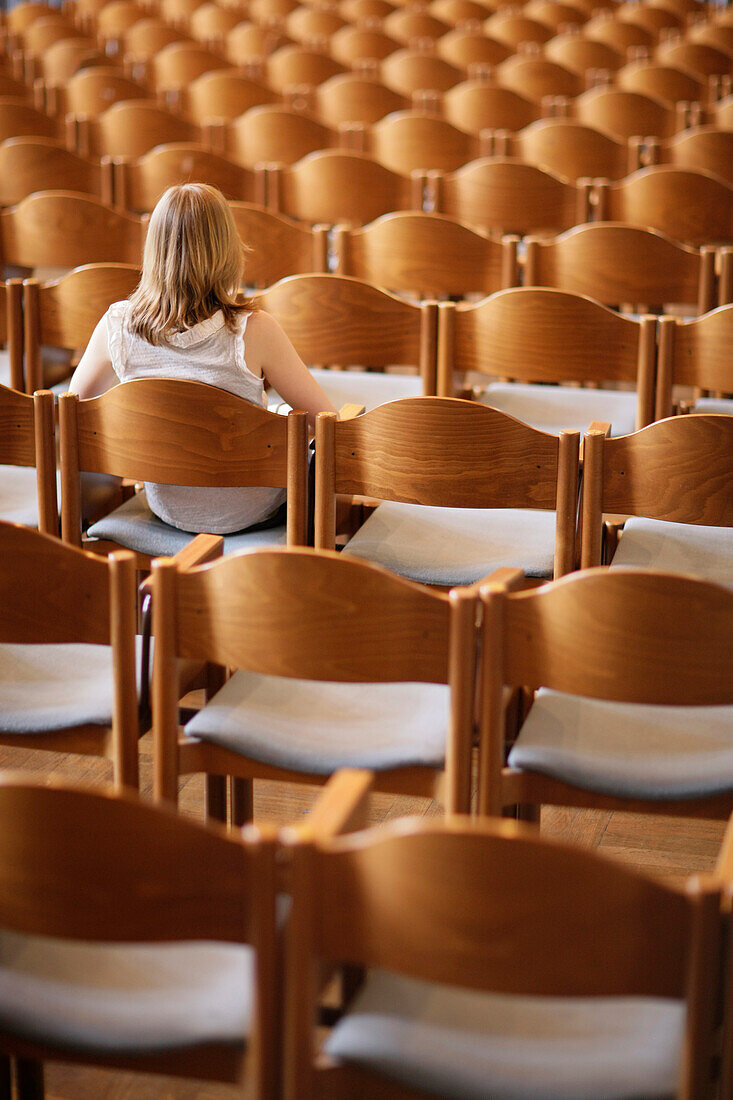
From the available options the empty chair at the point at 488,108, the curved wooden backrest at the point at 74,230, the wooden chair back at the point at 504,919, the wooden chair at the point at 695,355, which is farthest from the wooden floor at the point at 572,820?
the empty chair at the point at 488,108

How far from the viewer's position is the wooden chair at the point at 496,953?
1.20 meters

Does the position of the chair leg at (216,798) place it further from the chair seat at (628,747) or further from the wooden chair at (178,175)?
the wooden chair at (178,175)

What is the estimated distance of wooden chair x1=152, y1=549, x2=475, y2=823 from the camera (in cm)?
172

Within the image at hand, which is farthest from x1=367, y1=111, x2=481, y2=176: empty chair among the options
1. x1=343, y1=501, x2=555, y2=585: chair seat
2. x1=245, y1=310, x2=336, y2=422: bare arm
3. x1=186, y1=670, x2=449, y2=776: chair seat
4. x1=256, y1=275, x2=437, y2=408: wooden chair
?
x1=186, y1=670, x2=449, y2=776: chair seat

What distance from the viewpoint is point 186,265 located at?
271 cm

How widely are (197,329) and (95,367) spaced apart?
272 mm

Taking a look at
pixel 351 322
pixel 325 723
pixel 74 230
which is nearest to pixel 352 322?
pixel 351 322

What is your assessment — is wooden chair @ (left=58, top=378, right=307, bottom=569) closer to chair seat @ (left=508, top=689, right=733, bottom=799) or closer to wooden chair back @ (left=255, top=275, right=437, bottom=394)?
chair seat @ (left=508, top=689, right=733, bottom=799)

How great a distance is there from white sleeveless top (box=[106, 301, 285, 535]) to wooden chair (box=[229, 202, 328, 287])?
4.01 feet

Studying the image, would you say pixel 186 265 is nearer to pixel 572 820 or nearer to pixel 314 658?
pixel 314 658

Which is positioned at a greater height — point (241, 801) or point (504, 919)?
point (504, 919)

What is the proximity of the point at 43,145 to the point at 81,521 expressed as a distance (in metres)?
2.57

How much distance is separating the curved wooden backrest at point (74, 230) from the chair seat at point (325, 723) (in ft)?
7.43

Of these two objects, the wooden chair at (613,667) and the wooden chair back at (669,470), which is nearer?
the wooden chair at (613,667)
